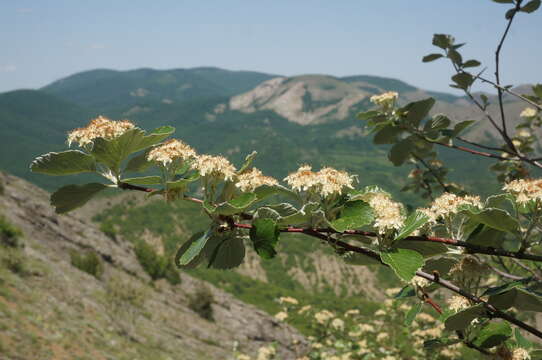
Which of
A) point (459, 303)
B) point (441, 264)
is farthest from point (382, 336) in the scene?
point (441, 264)

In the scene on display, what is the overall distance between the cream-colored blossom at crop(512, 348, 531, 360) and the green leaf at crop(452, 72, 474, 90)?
2.73m

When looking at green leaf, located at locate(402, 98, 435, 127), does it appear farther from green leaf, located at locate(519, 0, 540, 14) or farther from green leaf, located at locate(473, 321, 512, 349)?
green leaf, located at locate(473, 321, 512, 349)

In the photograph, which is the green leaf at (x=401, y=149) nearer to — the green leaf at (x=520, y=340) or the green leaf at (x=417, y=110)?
the green leaf at (x=417, y=110)

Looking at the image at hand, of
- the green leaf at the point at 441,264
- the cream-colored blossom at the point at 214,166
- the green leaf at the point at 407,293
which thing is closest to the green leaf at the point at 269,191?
the cream-colored blossom at the point at 214,166

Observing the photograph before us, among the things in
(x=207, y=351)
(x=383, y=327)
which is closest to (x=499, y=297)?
(x=383, y=327)

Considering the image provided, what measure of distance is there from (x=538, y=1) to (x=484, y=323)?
2.99 m

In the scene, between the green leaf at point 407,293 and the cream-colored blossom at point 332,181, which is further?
the green leaf at point 407,293

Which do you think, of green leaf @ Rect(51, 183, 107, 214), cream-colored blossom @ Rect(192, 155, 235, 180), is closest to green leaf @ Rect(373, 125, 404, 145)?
cream-colored blossom @ Rect(192, 155, 235, 180)

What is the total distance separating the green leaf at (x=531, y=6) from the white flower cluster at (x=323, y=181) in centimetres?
282

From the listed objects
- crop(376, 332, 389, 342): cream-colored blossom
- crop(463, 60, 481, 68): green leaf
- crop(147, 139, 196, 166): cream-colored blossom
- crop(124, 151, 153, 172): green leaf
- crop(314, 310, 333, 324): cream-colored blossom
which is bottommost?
crop(376, 332, 389, 342): cream-colored blossom

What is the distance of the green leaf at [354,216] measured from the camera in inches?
60.2

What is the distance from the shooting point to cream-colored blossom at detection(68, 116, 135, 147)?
1.79 m

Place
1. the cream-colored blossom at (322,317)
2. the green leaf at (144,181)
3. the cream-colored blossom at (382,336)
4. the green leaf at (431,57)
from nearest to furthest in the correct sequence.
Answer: the green leaf at (144,181) < the green leaf at (431,57) < the cream-colored blossom at (382,336) < the cream-colored blossom at (322,317)

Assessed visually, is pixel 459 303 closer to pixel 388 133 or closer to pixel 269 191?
pixel 269 191
